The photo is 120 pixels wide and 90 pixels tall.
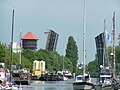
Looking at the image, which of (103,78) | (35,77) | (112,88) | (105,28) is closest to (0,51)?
(35,77)

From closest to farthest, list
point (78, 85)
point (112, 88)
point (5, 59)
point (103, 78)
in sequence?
point (78, 85) → point (112, 88) → point (103, 78) → point (5, 59)

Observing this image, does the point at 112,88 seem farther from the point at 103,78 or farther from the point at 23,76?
the point at 23,76

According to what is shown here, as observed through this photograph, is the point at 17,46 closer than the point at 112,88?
No

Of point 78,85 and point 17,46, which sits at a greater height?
point 17,46

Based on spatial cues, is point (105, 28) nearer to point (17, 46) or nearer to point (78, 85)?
point (78, 85)

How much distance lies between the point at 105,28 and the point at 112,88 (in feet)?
128

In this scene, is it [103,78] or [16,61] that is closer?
[103,78]

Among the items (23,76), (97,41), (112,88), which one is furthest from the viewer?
(97,41)

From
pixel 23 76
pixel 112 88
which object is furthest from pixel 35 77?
pixel 112 88

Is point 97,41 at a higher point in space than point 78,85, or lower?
higher

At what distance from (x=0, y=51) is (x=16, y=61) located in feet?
64.6

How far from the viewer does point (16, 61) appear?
164 m

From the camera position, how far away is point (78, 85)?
2677 inches

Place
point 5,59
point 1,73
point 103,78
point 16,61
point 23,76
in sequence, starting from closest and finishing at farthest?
point 1,73, point 103,78, point 23,76, point 5,59, point 16,61
